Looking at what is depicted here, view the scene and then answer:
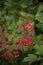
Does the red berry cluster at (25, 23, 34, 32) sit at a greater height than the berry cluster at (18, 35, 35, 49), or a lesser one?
greater

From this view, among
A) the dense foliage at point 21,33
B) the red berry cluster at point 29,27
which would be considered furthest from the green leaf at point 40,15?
the red berry cluster at point 29,27

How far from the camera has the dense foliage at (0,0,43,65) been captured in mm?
2314

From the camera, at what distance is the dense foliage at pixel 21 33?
2314 mm

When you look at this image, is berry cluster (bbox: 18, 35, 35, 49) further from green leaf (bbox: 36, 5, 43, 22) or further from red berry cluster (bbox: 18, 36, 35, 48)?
green leaf (bbox: 36, 5, 43, 22)

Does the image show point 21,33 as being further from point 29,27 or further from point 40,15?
point 40,15

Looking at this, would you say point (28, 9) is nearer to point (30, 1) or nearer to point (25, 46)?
point (30, 1)

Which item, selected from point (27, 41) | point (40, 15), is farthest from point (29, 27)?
point (40, 15)

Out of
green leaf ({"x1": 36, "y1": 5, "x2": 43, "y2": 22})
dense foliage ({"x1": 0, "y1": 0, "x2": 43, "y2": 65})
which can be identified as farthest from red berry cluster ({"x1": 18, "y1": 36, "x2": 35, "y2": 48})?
green leaf ({"x1": 36, "y1": 5, "x2": 43, "y2": 22})

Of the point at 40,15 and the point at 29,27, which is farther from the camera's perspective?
the point at 40,15

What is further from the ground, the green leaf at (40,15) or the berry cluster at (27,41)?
the green leaf at (40,15)

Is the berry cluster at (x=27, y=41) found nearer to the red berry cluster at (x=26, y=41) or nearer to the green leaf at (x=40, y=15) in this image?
the red berry cluster at (x=26, y=41)

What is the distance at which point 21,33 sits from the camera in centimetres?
243

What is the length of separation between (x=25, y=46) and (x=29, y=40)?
0.09m

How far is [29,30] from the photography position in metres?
2.29
